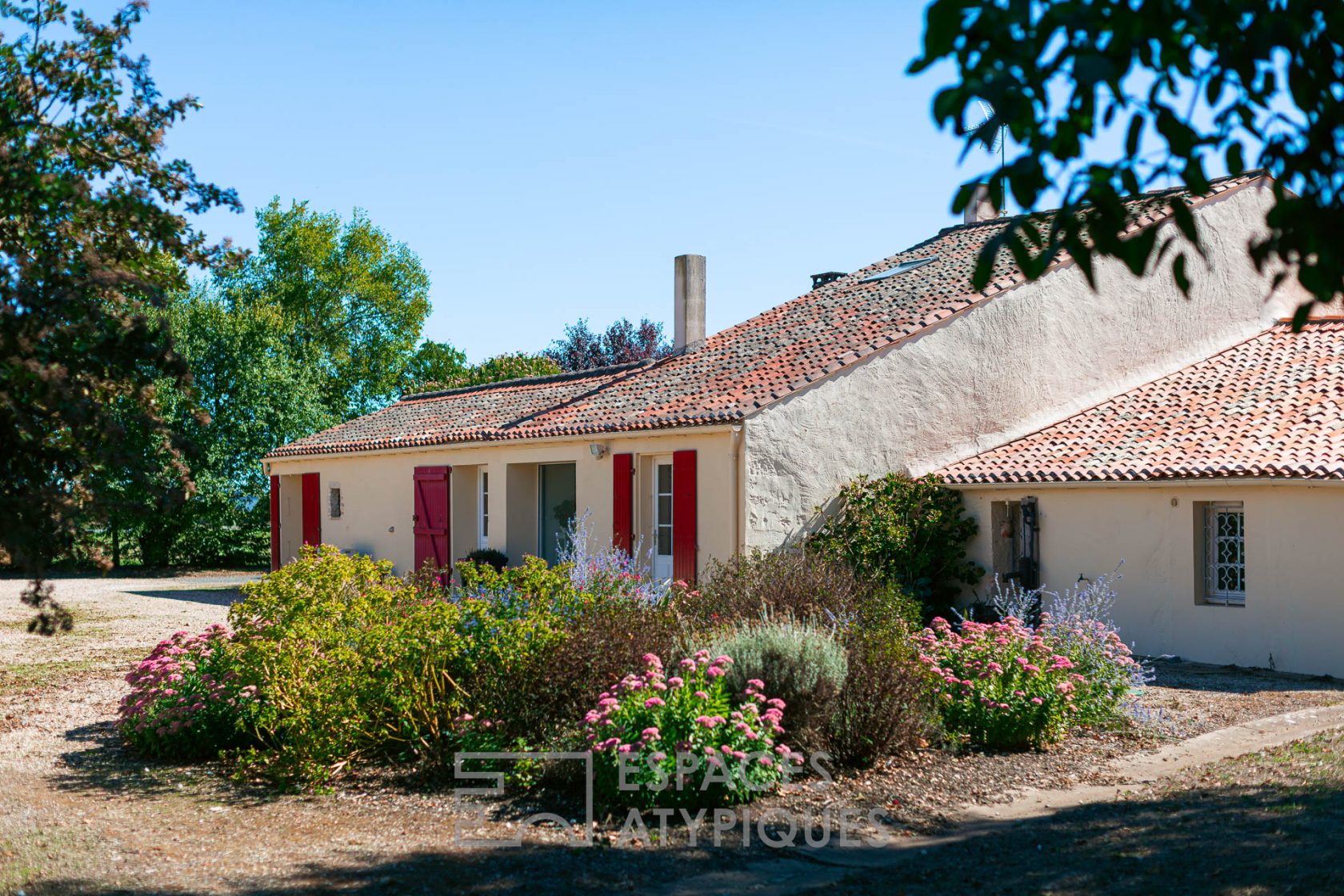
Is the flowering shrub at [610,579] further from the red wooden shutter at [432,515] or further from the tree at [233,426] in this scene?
the tree at [233,426]

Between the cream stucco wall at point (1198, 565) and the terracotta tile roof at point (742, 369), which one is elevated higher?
the terracotta tile roof at point (742, 369)

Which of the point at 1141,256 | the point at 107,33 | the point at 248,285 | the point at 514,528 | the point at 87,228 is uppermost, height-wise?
the point at 248,285

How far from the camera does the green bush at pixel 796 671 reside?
715 cm

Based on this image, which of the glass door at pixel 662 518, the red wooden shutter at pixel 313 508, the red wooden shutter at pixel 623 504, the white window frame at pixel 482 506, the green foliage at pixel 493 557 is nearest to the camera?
the red wooden shutter at pixel 623 504

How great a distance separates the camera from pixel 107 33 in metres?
6.72

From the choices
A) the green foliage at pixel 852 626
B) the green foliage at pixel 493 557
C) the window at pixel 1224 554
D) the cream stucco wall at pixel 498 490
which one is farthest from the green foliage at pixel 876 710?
the green foliage at pixel 493 557

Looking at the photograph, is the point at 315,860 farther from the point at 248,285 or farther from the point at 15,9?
the point at 248,285

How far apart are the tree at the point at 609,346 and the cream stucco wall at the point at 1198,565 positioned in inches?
1030

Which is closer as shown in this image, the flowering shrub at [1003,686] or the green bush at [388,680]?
the green bush at [388,680]

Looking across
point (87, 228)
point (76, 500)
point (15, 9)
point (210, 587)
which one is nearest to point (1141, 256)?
point (76, 500)

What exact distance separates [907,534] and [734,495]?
2.38 meters

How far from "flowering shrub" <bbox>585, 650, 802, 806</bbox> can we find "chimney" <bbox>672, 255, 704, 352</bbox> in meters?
13.1

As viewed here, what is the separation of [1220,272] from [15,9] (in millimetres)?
16243

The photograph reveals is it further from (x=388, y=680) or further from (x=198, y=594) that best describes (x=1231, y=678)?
(x=198, y=594)
